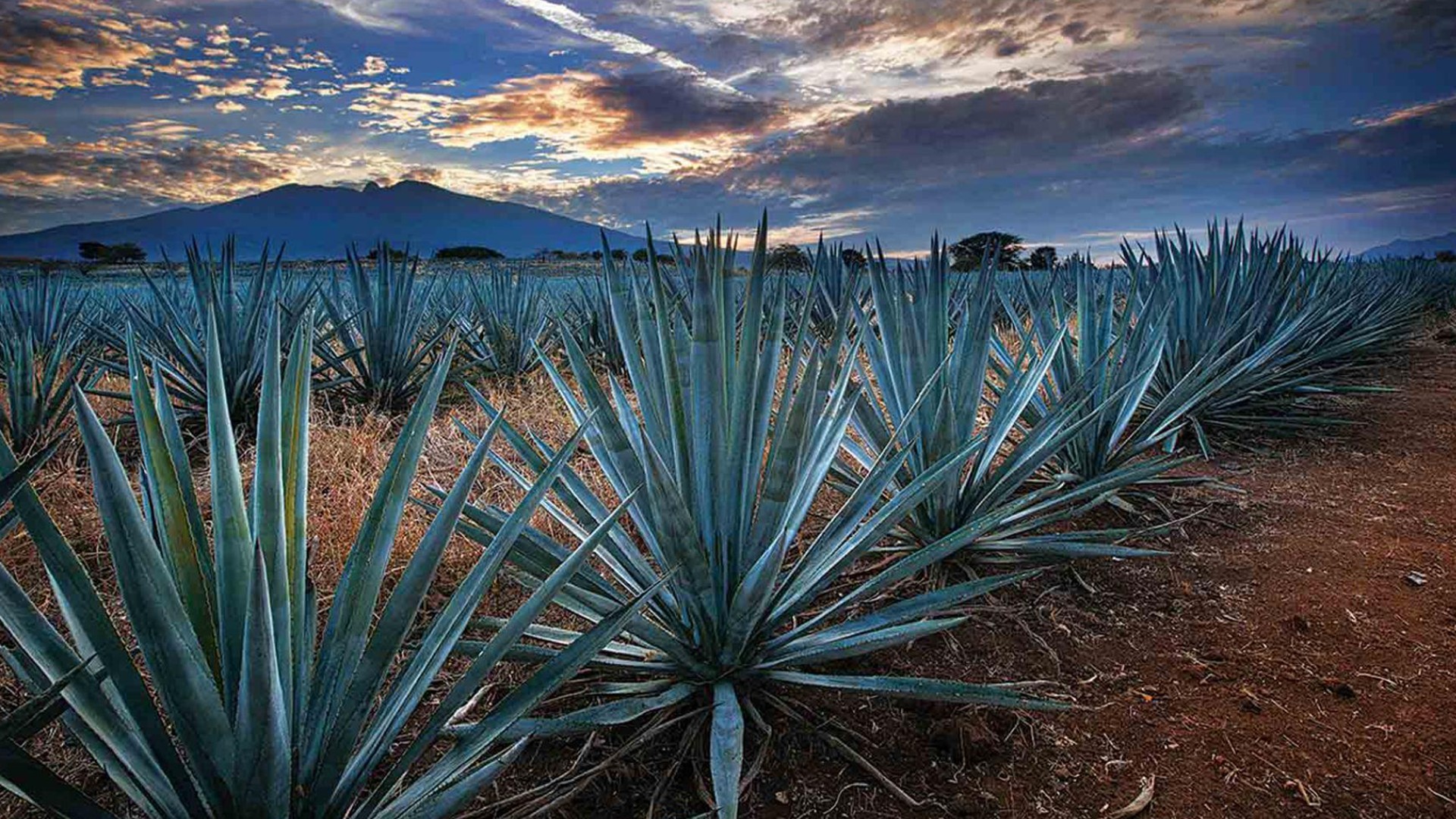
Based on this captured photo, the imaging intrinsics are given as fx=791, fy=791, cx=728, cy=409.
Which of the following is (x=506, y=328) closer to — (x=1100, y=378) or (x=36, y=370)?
(x=36, y=370)

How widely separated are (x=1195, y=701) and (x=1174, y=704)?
0.05 meters

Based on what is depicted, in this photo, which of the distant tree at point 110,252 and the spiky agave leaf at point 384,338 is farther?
the distant tree at point 110,252

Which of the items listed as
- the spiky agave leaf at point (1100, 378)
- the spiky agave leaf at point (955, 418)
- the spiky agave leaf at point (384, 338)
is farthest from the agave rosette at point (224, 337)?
the spiky agave leaf at point (1100, 378)

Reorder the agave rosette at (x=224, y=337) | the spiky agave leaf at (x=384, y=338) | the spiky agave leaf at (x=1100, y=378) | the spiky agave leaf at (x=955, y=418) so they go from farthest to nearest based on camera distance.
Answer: the spiky agave leaf at (x=384, y=338) → the agave rosette at (x=224, y=337) → the spiky agave leaf at (x=1100, y=378) → the spiky agave leaf at (x=955, y=418)

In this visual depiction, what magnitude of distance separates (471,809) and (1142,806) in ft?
3.82

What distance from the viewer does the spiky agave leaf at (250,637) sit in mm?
832

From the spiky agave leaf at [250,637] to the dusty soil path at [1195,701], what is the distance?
1.64 feet

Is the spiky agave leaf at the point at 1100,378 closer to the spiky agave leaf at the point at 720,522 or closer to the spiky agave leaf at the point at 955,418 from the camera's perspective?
the spiky agave leaf at the point at 955,418

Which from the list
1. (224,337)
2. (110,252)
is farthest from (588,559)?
(110,252)

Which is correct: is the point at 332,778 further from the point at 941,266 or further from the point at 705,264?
the point at 941,266

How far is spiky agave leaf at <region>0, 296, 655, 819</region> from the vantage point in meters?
0.83

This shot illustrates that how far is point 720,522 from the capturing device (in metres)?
1.50

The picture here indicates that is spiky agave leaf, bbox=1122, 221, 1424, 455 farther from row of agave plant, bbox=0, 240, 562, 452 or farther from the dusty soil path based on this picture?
row of agave plant, bbox=0, 240, 562, 452

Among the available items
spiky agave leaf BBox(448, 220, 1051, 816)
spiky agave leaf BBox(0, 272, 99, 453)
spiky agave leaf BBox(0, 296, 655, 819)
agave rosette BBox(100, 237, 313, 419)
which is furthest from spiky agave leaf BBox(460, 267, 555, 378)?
spiky agave leaf BBox(0, 296, 655, 819)
